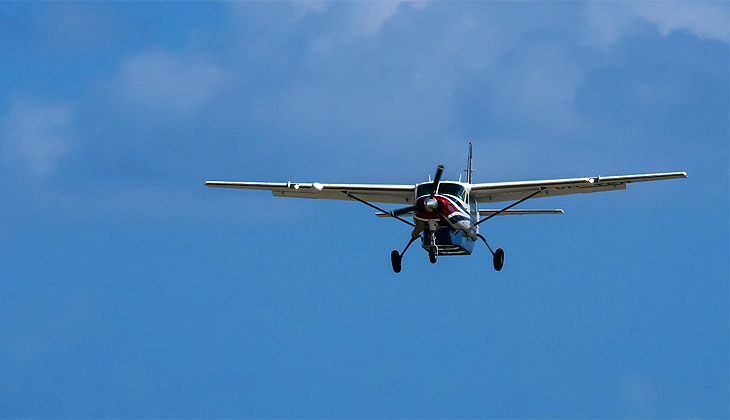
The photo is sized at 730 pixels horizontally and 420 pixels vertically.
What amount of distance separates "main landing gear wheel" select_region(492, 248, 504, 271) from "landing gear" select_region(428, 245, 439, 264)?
10.9 feet

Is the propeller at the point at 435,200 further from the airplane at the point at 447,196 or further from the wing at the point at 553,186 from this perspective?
the wing at the point at 553,186

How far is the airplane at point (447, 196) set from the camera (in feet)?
125

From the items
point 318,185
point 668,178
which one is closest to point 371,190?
point 318,185

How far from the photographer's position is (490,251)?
1620 inches

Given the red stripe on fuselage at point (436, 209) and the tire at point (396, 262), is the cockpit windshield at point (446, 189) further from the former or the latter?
the tire at point (396, 262)

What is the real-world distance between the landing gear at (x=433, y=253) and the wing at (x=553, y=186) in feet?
11.2

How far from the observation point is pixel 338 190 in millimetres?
41781

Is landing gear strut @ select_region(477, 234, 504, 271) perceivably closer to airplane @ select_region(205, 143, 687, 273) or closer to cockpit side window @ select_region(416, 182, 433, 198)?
airplane @ select_region(205, 143, 687, 273)

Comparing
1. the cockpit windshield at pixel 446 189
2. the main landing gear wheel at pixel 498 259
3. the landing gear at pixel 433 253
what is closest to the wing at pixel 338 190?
the cockpit windshield at pixel 446 189

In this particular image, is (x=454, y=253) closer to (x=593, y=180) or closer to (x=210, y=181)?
(x=593, y=180)

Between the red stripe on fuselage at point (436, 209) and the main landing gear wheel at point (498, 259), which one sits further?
the main landing gear wheel at point (498, 259)

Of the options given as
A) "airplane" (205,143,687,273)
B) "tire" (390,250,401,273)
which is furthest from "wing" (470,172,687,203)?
"tire" (390,250,401,273)

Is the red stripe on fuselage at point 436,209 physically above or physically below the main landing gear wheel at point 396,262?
above

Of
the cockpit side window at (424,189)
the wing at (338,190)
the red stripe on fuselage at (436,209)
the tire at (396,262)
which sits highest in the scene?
the wing at (338,190)
